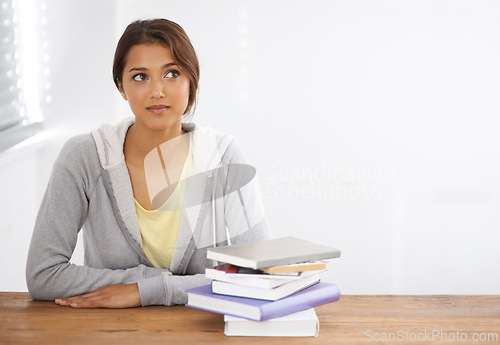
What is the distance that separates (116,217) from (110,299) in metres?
0.32

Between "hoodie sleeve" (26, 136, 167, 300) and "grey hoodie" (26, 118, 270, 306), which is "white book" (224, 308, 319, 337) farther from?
"hoodie sleeve" (26, 136, 167, 300)

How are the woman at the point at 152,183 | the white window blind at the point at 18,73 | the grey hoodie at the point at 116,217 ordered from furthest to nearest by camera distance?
1. the white window blind at the point at 18,73
2. the woman at the point at 152,183
3. the grey hoodie at the point at 116,217

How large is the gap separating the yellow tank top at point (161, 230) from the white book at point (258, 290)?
0.48 m

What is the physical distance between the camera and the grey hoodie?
1441 millimetres

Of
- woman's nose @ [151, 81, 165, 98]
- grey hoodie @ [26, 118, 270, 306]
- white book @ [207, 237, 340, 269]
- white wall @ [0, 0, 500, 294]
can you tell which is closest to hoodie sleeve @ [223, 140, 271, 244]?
grey hoodie @ [26, 118, 270, 306]

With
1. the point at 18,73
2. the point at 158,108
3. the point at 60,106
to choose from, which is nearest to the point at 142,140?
the point at 158,108

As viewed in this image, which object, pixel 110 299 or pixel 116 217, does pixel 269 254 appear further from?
pixel 116 217

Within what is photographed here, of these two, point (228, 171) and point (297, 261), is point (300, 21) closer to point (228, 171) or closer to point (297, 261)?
point (228, 171)

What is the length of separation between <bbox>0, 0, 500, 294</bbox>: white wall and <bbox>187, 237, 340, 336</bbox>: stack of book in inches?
78.0

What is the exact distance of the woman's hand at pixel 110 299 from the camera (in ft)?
4.33

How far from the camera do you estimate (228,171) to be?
1.68 meters

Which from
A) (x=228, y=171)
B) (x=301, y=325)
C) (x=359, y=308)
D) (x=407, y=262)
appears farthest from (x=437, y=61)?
(x=301, y=325)

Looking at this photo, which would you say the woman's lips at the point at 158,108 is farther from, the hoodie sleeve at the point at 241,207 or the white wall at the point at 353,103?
the white wall at the point at 353,103

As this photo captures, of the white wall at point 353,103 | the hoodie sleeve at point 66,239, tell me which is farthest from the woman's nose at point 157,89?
the white wall at point 353,103
